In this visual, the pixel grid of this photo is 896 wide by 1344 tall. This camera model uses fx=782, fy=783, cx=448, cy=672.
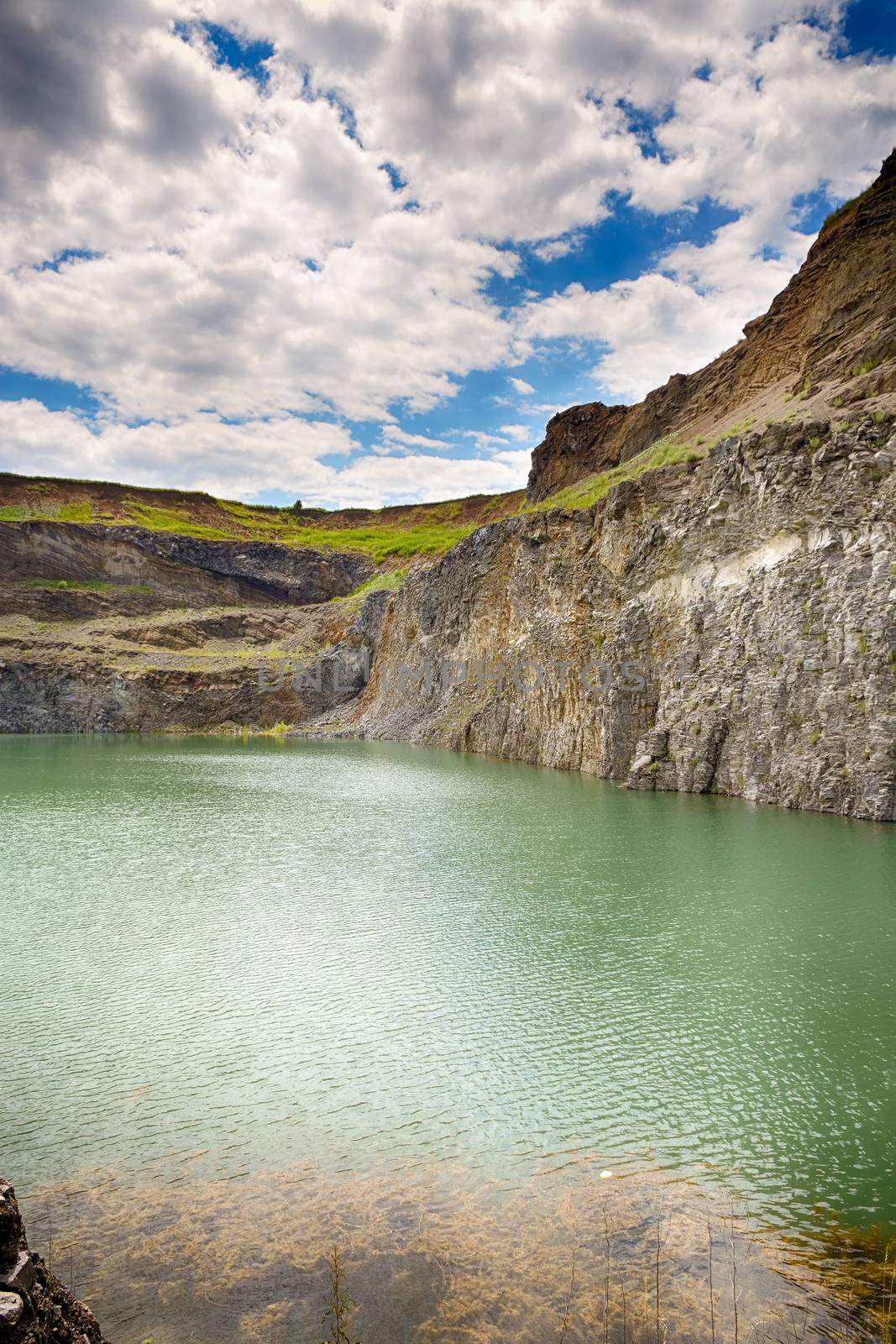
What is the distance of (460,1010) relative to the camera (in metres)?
10.9

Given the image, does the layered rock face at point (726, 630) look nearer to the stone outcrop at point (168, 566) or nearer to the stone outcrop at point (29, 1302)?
the stone outcrop at point (29, 1302)

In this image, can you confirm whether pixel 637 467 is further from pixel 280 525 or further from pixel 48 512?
pixel 280 525

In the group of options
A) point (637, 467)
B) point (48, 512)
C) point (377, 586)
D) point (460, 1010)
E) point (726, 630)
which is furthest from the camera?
point (48, 512)

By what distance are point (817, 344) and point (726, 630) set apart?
58.3ft

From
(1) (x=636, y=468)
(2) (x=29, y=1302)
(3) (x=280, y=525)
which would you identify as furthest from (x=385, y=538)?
(2) (x=29, y=1302)

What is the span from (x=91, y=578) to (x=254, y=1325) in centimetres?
10713

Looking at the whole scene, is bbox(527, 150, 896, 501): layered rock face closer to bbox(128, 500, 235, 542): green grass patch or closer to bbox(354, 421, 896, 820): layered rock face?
bbox(354, 421, 896, 820): layered rock face

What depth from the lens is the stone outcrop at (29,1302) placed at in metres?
3.59

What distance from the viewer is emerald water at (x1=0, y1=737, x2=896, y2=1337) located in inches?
294

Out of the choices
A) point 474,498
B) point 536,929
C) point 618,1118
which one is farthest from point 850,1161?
point 474,498

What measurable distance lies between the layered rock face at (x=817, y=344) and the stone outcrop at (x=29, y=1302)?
3364cm

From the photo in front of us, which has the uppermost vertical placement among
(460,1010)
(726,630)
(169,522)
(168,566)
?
(169,522)

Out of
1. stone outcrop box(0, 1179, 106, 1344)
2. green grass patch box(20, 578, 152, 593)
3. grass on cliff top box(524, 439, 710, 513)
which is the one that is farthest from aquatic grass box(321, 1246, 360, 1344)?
green grass patch box(20, 578, 152, 593)

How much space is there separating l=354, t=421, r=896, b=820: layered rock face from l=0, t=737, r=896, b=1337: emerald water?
433cm
